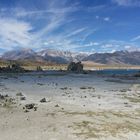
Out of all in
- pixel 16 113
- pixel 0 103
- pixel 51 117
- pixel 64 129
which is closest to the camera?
pixel 64 129

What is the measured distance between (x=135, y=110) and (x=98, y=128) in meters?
6.90

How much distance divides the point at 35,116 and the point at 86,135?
5.41 meters

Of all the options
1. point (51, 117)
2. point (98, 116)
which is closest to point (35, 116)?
point (51, 117)

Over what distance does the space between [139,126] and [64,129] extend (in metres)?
4.06

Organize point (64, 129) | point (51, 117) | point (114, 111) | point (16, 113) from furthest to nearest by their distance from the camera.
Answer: point (114, 111) → point (16, 113) → point (51, 117) → point (64, 129)

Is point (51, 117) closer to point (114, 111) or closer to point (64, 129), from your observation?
point (64, 129)

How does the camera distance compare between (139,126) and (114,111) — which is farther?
(114,111)

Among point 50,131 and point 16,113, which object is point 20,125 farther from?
point 16,113

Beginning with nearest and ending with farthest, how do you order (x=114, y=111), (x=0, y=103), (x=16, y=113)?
(x=16, y=113) < (x=114, y=111) < (x=0, y=103)

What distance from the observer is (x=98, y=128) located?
16.4 metres

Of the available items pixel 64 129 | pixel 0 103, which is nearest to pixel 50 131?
pixel 64 129

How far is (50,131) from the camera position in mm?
15906

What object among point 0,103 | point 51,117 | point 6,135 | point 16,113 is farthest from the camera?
point 0,103

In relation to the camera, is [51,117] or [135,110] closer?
[51,117]
